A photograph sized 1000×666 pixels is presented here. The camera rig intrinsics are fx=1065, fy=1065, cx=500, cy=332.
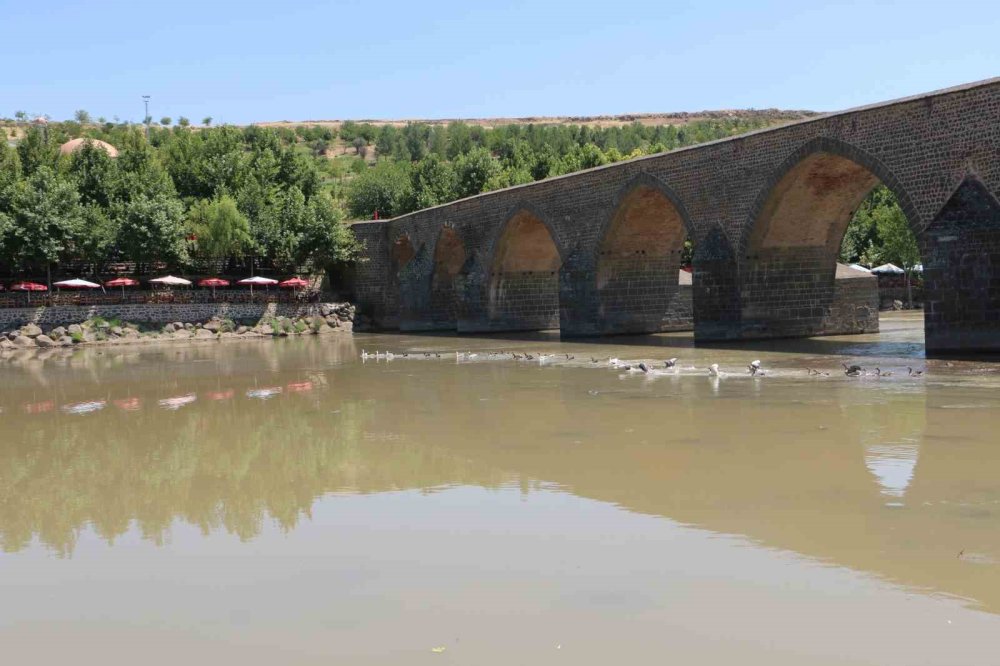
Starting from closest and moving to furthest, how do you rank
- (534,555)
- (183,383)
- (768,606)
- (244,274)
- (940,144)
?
(768,606) < (534,555) < (940,144) < (183,383) < (244,274)

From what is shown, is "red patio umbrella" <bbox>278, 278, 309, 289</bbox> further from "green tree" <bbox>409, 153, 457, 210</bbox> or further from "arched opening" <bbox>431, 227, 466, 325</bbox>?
"green tree" <bbox>409, 153, 457, 210</bbox>

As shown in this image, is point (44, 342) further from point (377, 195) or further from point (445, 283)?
point (377, 195)

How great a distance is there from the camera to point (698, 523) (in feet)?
21.4

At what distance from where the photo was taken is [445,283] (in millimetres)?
37094

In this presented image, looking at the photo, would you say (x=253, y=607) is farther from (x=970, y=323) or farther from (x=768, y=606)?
(x=970, y=323)

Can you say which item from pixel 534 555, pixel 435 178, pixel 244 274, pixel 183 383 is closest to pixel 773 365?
pixel 183 383

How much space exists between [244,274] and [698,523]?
122ft

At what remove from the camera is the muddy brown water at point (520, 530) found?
4.66m

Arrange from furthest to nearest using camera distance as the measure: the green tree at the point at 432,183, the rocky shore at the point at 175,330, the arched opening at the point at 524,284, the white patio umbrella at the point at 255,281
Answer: the green tree at the point at 432,183
the white patio umbrella at the point at 255,281
the rocky shore at the point at 175,330
the arched opening at the point at 524,284

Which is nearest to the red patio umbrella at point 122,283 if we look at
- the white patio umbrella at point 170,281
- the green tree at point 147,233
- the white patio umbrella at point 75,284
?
the white patio umbrella at point 75,284

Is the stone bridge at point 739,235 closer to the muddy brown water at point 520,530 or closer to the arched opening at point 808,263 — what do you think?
the arched opening at point 808,263

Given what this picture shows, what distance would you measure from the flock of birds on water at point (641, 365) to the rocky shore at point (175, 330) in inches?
524

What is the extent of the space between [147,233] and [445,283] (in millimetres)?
10923

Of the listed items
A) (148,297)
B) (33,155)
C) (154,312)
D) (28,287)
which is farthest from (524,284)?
(33,155)
